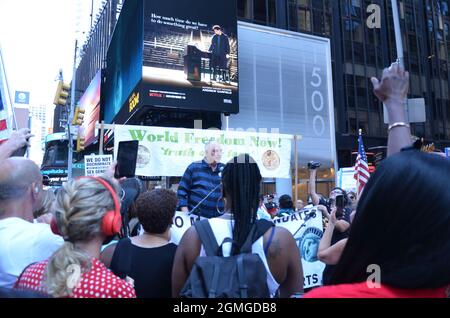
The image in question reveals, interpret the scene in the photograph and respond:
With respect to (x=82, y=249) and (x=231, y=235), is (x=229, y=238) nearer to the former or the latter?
(x=231, y=235)

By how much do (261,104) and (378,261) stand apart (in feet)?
58.3

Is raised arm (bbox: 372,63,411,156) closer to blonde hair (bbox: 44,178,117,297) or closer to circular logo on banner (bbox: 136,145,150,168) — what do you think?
blonde hair (bbox: 44,178,117,297)

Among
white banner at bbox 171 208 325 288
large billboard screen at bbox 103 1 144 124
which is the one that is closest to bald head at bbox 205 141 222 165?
white banner at bbox 171 208 325 288

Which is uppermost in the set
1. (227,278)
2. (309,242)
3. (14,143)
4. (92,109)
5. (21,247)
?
(92,109)

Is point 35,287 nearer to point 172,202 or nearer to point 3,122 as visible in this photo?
point 172,202

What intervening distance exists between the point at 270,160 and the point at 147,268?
6.14 metres

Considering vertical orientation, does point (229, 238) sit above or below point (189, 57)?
below

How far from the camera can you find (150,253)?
2713 mm

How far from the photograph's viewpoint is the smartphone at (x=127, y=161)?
3.04 metres

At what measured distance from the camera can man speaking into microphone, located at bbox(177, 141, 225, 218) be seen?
493cm

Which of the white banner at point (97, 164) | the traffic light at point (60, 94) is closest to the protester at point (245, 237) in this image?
the white banner at point (97, 164)

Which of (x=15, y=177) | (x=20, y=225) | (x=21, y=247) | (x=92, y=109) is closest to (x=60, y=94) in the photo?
(x=15, y=177)

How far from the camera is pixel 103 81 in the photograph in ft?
107

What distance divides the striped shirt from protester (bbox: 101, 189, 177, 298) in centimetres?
204
